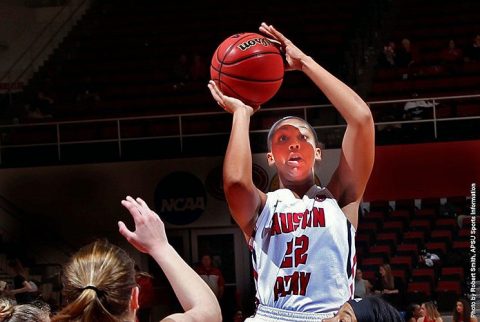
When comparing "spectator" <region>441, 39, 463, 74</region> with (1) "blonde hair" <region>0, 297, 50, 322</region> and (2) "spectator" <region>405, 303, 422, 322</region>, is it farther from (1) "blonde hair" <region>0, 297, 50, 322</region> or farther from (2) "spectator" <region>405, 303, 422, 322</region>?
(1) "blonde hair" <region>0, 297, 50, 322</region>

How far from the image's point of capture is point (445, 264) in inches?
480

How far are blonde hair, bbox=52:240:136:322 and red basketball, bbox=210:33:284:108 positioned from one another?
1.68 meters

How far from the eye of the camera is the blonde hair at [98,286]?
2.29m

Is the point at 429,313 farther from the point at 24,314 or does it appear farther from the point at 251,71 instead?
the point at 24,314

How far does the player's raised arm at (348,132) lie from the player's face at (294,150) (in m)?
0.14

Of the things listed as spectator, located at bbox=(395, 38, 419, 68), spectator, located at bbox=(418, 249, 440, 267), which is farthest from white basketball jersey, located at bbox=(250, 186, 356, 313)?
spectator, located at bbox=(395, 38, 419, 68)

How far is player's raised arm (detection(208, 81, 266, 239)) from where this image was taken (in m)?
3.73

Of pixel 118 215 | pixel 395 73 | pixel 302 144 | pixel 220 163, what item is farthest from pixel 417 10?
pixel 302 144

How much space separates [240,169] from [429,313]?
6.95 m

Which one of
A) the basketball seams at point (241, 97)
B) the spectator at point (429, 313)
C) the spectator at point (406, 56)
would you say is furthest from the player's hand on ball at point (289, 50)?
the spectator at point (406, 56)

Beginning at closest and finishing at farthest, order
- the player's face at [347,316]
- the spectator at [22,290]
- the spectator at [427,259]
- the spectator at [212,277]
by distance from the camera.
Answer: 1. the player's face at [347,316]
2. the spectator at [22,290]
3. the spectator at [212,277]
4. the spectator at [427,259]

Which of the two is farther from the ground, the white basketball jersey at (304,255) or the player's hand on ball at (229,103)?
the player's hand on ball at (229,103)

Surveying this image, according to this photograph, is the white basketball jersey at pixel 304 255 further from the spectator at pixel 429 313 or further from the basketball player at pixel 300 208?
the spectator at pixel 429 313

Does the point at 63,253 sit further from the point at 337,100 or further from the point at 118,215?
the point at 337,100
